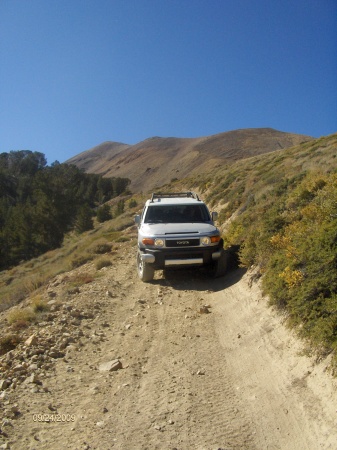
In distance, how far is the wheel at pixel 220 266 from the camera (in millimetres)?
9125

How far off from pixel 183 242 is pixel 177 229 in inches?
15.4

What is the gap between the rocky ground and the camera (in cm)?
368

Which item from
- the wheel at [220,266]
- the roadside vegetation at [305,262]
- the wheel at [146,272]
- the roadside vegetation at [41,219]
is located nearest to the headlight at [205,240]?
the wheel at [220,266]

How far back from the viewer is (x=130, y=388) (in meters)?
4.65

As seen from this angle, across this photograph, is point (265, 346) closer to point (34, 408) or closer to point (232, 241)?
point (34, 408)

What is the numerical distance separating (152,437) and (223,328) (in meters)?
2.81

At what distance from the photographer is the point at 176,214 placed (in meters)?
10.0

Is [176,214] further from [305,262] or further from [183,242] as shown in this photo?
[305,262]

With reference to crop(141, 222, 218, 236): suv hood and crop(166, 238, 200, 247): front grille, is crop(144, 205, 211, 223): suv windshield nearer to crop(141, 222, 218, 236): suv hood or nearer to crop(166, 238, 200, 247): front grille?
crop(141, 222, 218, 236): suv hood

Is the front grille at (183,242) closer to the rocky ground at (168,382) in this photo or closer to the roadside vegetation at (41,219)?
the rocky ground at (168,382)

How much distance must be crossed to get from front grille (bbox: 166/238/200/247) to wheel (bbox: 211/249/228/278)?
2.37ft

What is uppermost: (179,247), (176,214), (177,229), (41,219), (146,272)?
(176,214)

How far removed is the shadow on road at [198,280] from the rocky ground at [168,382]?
2.69 ft

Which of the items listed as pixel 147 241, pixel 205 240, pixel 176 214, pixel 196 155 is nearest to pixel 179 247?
pixel 205 240
